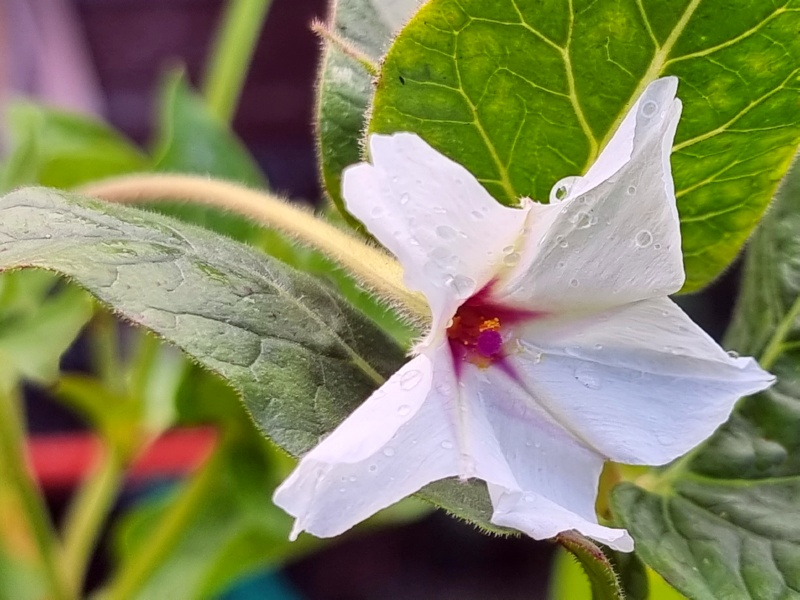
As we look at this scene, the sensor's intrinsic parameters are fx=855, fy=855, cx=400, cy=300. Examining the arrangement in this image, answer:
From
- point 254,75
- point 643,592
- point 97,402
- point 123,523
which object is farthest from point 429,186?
point 254,75

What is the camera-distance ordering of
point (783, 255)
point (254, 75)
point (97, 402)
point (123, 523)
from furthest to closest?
point (254, 75)
point (123, 523)
point (97, 402)
point (783, 255)

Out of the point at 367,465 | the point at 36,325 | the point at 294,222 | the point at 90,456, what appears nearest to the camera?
the point at 367,465

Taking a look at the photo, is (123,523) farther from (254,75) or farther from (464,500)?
(254,75)

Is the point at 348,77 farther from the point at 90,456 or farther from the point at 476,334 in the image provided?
the point at 90,456

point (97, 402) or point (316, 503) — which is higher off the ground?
point (316, 503)

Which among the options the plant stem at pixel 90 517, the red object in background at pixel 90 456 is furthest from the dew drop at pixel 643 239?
the red object in background at pixel 90 456

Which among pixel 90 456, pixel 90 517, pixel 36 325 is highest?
pixel 36 325

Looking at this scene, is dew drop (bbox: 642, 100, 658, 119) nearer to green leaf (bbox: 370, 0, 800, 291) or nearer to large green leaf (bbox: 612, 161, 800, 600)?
green leaf (bbox: 370, 0, 800, 291)

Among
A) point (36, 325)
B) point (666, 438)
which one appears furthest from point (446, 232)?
point (36, 325)
